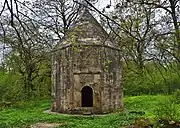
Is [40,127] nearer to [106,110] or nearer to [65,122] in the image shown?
[65,122]

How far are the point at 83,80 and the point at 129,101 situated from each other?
6.08 meters

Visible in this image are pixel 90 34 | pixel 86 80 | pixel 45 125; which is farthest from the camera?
pixel 90 34

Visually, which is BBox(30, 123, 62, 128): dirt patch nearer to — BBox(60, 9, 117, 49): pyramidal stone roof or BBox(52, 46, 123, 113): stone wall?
BBox(52, 46, 123, 113): stone wall

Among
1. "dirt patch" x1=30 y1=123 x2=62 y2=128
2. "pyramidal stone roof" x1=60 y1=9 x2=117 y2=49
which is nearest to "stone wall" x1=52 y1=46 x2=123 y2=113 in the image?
"pyramidal stone roof" x1=60 y1=9 x2=117 y2=49

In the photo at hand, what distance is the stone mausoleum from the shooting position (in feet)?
59.0

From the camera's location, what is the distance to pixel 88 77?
18188 mm

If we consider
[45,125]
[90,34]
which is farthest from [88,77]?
[45,125]

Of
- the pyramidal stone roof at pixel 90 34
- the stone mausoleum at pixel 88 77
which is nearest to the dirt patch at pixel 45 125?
the stone mausoleum at pixel 88 77

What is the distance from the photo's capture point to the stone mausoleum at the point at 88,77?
17984 mm

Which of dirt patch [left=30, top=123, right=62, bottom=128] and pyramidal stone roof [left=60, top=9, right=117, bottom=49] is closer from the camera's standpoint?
dirt patch [left=30, top=123, right=62, bottom=128]

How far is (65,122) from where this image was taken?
14.8 m

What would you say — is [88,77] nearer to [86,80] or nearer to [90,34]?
[86,80]

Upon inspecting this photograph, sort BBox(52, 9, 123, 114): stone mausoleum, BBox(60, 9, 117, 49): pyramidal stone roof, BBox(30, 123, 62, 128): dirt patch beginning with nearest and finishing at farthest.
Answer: BBox(30, 123, 62, 128): dirt patch
BBox(52, 9, 123, 114): stone mausoleum
BBox(60, 9, 117, 49): pyramidal stone roof

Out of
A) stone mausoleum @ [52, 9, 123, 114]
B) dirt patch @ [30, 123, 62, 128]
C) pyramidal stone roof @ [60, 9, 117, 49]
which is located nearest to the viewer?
dirt patch @ [30, 123, 62, 128]
